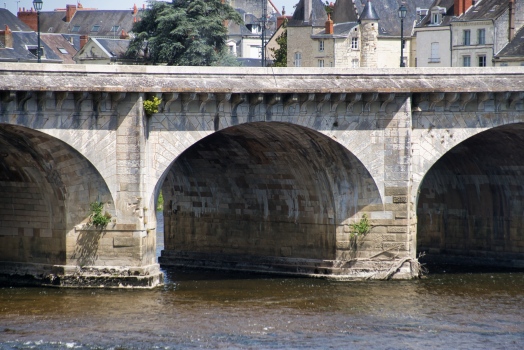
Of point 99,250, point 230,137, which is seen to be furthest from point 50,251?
point 230,137

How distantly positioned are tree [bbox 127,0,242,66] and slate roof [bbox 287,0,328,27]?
872cm

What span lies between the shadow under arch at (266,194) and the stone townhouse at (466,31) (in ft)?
87.2

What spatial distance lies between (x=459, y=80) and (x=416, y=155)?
10.1ft

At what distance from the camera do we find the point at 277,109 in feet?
93.1

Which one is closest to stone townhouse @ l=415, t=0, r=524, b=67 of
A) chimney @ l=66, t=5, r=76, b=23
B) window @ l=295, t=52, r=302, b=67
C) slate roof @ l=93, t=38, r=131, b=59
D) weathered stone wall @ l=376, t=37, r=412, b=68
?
weathered stone wall @ l=376, t=37, r=412, b=68

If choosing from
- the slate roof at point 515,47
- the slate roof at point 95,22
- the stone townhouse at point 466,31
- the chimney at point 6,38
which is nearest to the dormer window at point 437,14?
the stone townhouse at point 466,31

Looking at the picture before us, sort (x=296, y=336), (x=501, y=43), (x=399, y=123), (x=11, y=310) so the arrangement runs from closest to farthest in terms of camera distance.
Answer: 1. (x=296, y=336)
2. (x=11, y=310)
3. (x=399, y=123)
4. (x=501, y=43)

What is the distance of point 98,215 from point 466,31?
123 ft

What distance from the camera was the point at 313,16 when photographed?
64562mm

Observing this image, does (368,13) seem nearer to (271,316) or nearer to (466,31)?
(466,31)

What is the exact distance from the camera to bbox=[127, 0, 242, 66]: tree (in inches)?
2135

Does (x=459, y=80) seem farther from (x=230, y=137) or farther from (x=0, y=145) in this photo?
(x=0, y=145)

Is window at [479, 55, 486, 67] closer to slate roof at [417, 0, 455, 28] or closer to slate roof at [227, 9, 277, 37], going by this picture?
slate roof at [417, 0, 455, 28]

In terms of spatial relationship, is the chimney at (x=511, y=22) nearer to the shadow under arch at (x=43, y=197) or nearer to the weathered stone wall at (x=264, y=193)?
the weathered stone wall at (x=264, y=193)
